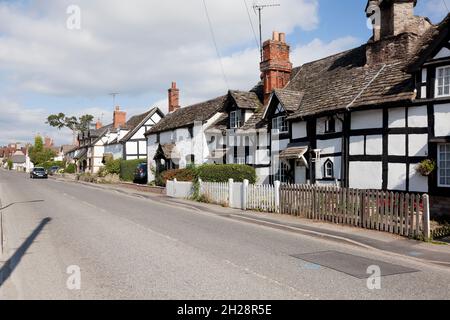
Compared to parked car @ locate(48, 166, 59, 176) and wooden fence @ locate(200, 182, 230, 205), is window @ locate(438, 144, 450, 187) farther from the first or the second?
parked car @ locate(48, 166, 59, 176)

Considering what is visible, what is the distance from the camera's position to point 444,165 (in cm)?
1456

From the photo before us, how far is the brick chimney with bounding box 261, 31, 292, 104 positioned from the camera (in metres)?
25.6

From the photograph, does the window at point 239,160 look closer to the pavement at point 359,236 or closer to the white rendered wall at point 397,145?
the pavement at point 359,236

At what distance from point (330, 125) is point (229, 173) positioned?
254 inches

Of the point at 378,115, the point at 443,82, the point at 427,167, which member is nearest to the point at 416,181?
the point at 427,167

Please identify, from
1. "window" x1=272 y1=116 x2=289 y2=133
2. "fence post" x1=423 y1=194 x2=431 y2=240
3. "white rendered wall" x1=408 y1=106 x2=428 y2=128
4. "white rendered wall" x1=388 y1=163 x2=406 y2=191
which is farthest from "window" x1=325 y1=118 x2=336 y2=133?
"fence post" x1=423 y1=194 x2=431 y2=240

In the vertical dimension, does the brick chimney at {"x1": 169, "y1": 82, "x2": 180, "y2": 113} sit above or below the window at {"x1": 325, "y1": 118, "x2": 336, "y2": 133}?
above

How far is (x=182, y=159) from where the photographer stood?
3384cm

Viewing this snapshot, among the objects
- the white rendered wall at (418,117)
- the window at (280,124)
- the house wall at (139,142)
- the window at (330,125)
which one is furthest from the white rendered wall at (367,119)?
the house wall at (139,142)

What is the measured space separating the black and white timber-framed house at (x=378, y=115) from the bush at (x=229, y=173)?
1346 mm

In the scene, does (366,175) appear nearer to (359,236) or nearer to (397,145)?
(397,145)

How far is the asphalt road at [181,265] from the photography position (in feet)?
20.7
